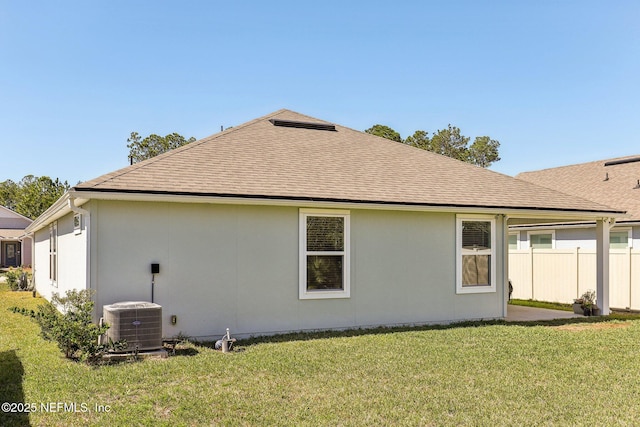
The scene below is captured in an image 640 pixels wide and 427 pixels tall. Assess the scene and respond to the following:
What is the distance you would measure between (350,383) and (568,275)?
Result: 12646mm

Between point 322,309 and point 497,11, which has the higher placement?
point 497,11

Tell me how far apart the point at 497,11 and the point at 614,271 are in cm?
864

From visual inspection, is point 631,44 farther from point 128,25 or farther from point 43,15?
point 43,15

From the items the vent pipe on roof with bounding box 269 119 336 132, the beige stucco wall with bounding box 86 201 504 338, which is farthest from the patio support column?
the vent pipe on roof with bounding box 269 119 336 132

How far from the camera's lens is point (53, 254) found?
15594mm

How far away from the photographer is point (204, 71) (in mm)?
19172

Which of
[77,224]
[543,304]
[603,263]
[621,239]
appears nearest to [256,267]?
[77,224]

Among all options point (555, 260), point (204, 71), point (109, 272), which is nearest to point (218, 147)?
point (109, 272)

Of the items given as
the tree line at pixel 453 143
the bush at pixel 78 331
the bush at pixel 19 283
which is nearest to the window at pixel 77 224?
the bush at pixel 78 331

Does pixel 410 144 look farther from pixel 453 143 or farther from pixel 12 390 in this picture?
pixel 12 390

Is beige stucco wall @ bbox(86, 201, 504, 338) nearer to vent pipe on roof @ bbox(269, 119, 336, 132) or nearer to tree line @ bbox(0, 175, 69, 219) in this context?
vent pipe on roof @ bbox(269, 119, 336, 132)

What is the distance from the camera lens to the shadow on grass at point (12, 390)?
5098mm

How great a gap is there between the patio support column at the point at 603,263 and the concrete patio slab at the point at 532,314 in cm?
69

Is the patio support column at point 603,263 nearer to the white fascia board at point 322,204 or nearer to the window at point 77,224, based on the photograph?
the white fascia board at point 322,204
